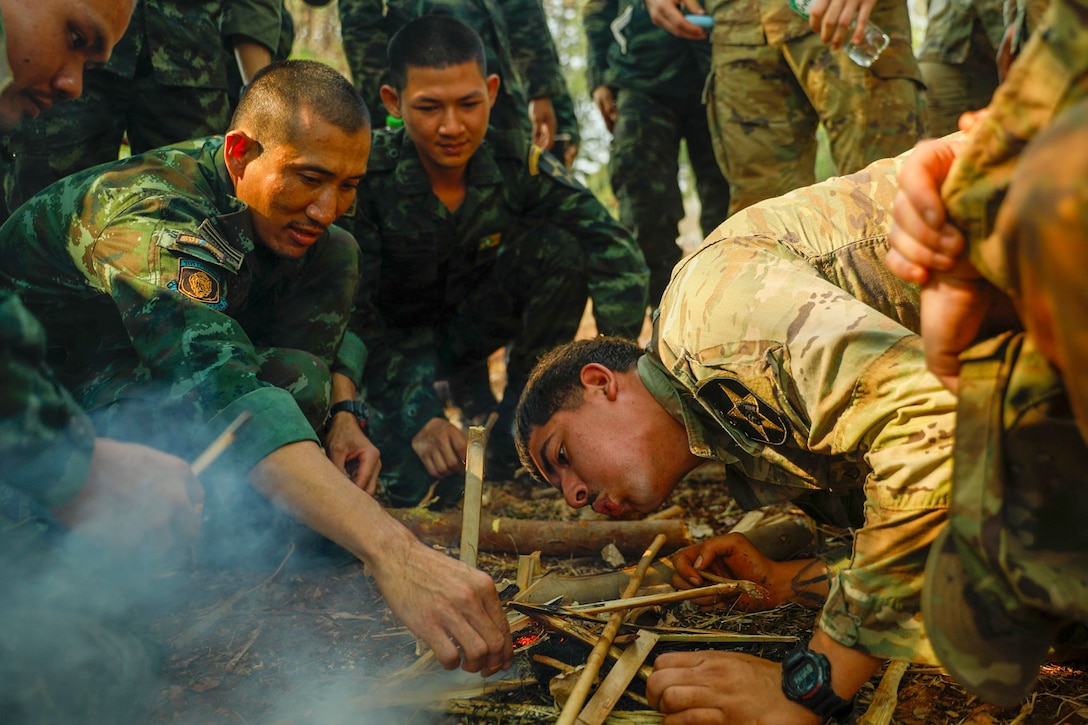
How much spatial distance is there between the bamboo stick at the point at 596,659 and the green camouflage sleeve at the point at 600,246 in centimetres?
206

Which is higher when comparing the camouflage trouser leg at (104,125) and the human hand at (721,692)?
the camouflage trouser leg at (104,125)

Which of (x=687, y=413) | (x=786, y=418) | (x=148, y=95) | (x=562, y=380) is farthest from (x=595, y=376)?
(x=148, y=95)

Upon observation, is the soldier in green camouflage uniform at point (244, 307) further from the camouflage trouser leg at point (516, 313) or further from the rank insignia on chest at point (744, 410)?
the camouflage trouser leg at point (516, 313)

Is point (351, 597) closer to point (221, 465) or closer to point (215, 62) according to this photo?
point (221, 465)

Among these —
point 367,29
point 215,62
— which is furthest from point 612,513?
point 367,29

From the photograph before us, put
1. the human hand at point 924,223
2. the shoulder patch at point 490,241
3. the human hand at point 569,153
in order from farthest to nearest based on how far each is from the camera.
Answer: the human hand at point 569,153
the shoulder patch at point 490,241
the human hand at point 924,223

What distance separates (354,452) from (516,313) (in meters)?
1.99

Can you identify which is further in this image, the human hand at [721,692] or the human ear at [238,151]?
the human ear at [238,151]

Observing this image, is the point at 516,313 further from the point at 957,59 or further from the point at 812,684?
the point at 812,684

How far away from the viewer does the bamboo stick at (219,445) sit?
229 cm

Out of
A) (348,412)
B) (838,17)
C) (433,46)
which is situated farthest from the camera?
(433,46)

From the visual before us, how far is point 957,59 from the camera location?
5402mm

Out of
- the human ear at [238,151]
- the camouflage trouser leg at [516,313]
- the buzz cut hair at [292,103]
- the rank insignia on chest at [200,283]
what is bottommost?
the camouflage trouser leg at [516,313]

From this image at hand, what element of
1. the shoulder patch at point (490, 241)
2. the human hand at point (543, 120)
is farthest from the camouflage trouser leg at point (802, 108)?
the human hand at point (543, 120)
